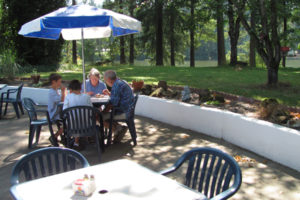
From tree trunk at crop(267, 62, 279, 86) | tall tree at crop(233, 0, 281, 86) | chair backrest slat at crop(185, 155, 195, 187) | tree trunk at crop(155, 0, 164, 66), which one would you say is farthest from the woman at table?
tree trunk at crop(155, 0, 164, 66)

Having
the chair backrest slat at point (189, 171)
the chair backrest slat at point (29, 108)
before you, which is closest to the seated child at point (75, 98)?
the chair backrest slat at point (29, 108)

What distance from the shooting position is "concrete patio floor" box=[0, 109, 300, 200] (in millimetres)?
4160

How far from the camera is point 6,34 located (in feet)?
63.5

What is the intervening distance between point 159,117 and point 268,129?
129 inches

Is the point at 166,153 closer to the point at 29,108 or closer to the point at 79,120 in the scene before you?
the point at 79,120

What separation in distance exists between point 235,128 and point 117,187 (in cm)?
411

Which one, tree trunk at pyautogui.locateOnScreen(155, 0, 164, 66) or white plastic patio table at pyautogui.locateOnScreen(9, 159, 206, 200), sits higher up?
tree trunk at pyautogui.locateOnScreen(155, 0, 164, 66)

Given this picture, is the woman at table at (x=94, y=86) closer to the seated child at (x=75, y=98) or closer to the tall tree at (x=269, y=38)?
the seated child at (x=75, y=98)

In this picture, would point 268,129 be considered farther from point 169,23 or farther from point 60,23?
point 169,23

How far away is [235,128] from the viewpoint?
604 centimetres

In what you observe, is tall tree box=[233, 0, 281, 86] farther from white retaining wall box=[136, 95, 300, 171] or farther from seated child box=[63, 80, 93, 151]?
seated child box=[63, 80, 93, 151]

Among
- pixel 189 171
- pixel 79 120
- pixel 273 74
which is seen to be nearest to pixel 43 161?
pixel 189 171

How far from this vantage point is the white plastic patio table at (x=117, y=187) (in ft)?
7.18

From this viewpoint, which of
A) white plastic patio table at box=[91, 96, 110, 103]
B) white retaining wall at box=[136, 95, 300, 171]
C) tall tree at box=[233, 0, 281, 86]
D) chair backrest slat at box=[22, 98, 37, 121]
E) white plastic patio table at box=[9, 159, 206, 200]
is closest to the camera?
white plastic patio table at box=[9, 159, 206, 200]
